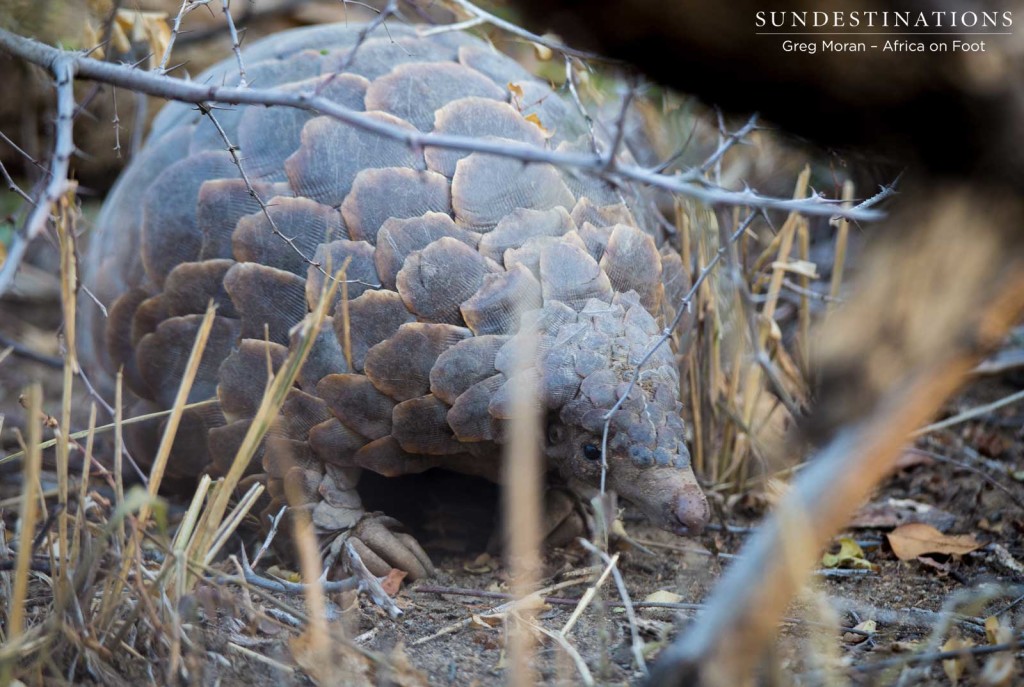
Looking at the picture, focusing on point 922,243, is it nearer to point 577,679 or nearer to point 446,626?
point 577,679

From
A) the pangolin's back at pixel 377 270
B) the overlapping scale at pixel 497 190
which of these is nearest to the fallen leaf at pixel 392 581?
the pangolin's back at pixel 377 270

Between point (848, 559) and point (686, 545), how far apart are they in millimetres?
459

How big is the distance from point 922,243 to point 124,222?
2470mm

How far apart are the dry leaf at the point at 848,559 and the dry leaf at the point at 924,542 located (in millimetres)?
101

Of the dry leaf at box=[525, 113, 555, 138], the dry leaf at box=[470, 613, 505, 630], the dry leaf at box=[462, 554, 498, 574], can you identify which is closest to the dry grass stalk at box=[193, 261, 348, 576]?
the dry leaf at box=[470, 613, 505, 630]

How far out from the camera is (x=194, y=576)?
6.73 feet

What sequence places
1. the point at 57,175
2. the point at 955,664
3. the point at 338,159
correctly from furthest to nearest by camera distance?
the point at 338,159 < the point at 955,664 < the point at 57,175

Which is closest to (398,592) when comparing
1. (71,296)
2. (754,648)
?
(71,296)

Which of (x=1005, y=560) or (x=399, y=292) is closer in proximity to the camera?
(x=399, y=292)

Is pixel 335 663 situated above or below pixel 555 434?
below

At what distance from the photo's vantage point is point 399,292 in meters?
2.58

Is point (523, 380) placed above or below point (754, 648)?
above

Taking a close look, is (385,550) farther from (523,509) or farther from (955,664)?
(955,664)

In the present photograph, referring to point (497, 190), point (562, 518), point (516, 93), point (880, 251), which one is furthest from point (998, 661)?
point (516, 93)
